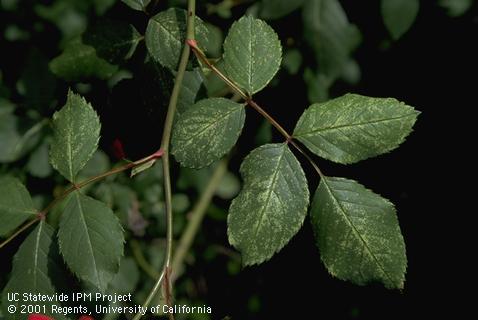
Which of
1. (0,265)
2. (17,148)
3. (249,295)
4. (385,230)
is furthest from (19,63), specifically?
(385,230)

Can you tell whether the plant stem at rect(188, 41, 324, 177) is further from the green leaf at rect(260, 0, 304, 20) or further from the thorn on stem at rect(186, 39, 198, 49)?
the green leaf at rect(260, 0, 304, 20)

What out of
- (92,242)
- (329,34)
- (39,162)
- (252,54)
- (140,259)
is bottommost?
(140,259)

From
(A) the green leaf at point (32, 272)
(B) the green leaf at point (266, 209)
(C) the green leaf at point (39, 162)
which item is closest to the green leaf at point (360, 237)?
(B) the green leaf at point (266, 209)

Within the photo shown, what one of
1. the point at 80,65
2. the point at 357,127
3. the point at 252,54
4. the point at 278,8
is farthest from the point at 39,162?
the point at 357,127

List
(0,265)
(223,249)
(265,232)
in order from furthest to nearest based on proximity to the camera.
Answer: (223,249)
(0,265)
(265,232)

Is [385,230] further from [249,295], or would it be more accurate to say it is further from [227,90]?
[249,295]

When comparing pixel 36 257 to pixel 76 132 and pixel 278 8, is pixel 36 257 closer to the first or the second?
pixel 76 132
